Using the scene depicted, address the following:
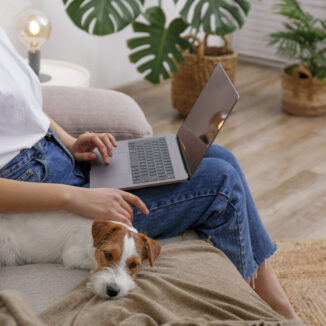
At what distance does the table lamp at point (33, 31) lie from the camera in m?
2.39

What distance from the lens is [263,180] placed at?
2535 mm

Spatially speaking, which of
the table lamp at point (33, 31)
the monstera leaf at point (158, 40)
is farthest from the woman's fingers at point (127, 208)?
the monstera leaf at point (158, 40)

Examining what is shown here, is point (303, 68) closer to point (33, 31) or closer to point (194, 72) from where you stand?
point (194, 72)

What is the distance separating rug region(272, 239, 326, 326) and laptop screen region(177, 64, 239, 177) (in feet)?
2.33

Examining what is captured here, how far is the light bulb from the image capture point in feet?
7.83

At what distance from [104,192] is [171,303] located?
313 millimetres

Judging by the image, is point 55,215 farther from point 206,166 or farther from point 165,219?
point 206,166

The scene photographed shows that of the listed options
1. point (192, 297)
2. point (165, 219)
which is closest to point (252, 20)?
point (165, 219)

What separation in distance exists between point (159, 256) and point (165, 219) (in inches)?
5.1

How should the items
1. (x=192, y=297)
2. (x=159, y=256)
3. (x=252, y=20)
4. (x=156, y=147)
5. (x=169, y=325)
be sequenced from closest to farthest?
(x=169, y=325) → (x=192, y=297) → (x=159, y=256) → (x=156, y=147) → (x=252, y=20)

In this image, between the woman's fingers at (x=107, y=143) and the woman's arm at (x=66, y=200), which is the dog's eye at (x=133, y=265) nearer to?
the woman's arm at (x=66, y=200)

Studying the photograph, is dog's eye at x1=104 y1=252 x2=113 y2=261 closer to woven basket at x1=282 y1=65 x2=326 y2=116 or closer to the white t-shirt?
the white t-shirt

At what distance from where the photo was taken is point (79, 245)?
3.88ft

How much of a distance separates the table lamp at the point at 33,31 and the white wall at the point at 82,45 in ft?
1.18
